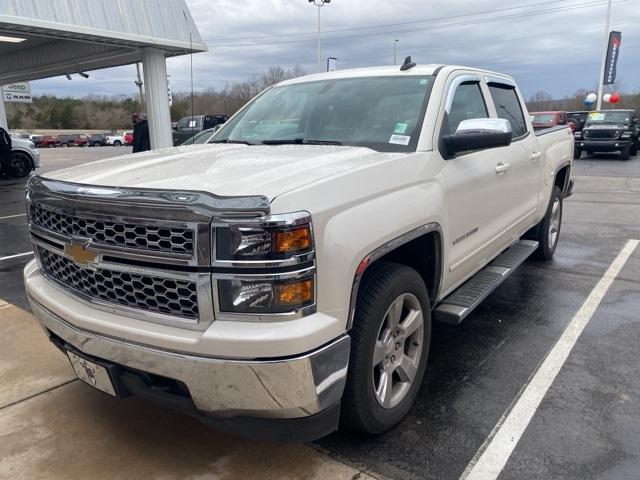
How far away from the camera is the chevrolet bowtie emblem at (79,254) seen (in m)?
2.42

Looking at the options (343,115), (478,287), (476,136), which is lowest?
(478,287)

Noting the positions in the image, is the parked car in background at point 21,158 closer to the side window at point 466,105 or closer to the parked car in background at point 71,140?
the side window at point 466,105

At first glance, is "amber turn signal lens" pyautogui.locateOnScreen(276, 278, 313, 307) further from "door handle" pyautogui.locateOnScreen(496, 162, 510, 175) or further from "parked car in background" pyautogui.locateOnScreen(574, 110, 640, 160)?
"parked car in background" pyautogui.locateOnScreen(574, 110, 640, 160)

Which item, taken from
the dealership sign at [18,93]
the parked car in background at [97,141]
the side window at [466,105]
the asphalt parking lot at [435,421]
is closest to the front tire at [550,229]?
the asphalt parking lot at [435,421]

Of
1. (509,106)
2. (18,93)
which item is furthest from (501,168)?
(18,93)

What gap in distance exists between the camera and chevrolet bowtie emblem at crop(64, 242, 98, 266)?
242cm

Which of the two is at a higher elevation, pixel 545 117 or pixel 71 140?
pixel 545 117

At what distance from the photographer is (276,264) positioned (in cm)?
209

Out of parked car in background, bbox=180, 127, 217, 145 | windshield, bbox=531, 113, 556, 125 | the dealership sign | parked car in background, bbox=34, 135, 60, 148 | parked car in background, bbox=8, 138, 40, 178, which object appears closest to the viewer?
parked car in background, bbox=180, 127, 217, 145

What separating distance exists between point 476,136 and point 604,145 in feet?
68.8

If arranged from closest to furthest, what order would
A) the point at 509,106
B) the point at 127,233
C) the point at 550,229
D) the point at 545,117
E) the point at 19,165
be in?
the point at 127,233 → the point at 509,106 → the point at 550,229 → the point at 19,165 → the point at 545,117

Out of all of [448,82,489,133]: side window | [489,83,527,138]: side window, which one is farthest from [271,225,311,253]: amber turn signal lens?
[489,83,527,138]: side window

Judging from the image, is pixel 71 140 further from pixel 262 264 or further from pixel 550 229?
pixel 262 264

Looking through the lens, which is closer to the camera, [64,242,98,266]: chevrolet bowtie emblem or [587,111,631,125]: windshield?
[64,242,98,266]: chevrolet bowtie emblem
